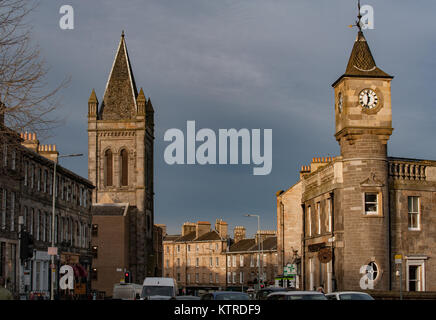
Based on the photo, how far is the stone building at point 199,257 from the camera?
134500 millimetres

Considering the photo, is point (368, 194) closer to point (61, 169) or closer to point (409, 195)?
point (409, 195)

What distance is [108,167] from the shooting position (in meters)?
115

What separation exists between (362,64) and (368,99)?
2.46m

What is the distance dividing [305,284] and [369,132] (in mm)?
14548

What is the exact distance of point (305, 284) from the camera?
55.2 metres

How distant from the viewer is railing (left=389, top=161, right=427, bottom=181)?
47.2m

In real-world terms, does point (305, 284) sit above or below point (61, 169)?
below

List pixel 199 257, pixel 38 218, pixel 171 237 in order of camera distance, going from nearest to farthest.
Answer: pixel 38 218, pixel 199 257, pixel 171 237

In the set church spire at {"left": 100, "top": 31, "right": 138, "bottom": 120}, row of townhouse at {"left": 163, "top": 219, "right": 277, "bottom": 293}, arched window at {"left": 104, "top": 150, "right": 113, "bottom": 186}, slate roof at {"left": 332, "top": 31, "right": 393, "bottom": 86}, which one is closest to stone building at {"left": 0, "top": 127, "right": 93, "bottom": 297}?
slate roof at {"left": 332, "top": 31, "right": 393, "bottom": 86}

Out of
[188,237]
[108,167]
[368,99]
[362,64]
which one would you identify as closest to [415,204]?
[368,99]

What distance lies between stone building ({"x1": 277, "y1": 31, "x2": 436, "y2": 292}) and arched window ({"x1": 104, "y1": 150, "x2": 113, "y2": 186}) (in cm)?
6893

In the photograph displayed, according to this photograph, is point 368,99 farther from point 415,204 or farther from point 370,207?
point 415,204

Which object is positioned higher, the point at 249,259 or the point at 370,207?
the point at 370,207
